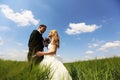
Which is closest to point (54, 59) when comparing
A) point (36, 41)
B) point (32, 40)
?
point (36, 41)

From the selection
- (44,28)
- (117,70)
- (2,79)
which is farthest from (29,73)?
(117,70)

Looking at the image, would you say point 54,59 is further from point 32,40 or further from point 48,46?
point 32,40

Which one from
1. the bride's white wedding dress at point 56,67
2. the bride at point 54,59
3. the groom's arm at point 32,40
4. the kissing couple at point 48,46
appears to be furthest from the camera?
the groom's arm at point 32,40

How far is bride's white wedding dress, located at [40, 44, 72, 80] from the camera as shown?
6.45m

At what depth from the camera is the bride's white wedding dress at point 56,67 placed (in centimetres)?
645

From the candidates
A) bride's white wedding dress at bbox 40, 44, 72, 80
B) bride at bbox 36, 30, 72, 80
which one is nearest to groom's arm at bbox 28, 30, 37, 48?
bride at bbox 36, 30, 72, 80

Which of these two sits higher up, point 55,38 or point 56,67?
point 55,38

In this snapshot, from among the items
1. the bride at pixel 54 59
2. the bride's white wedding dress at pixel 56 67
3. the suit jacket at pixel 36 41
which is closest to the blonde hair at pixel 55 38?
the bride at pixel 54 59

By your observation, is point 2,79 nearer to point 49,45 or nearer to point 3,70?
→ point 3,70

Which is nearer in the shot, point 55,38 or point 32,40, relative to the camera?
point 55,38

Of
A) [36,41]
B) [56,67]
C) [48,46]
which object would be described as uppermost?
[36,41]

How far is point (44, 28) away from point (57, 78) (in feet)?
6.15

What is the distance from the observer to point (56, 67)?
265 inches

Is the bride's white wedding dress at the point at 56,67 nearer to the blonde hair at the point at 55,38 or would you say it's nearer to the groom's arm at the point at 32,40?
the blonde hair at the point at 55,38
